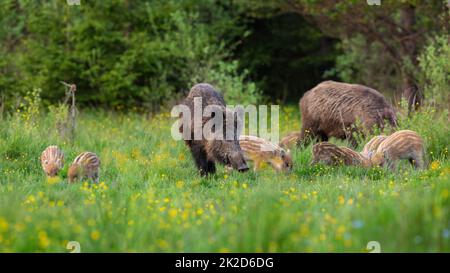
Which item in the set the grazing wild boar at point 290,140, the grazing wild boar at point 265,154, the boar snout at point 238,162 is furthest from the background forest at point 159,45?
the boar snout at point 238,162

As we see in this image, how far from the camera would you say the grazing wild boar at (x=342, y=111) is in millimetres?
11633

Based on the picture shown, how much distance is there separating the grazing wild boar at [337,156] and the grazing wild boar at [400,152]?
0.52 ft

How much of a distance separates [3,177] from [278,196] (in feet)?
12.7

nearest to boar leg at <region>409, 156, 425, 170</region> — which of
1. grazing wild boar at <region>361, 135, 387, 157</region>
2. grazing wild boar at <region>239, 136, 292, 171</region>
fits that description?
grazing wild boar at <region>361, 135, 387, 157</region>

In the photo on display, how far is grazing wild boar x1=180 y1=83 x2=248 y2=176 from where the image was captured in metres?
9.18

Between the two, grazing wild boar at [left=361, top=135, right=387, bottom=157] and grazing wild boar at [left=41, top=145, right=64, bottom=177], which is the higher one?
grazing wild boar at [left=361, top=135, right=387, bottom=157]

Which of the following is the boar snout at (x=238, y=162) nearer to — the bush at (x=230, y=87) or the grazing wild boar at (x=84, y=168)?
the grazing wild boar at (x=84, y=168)

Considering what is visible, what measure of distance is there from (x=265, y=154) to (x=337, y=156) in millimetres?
947

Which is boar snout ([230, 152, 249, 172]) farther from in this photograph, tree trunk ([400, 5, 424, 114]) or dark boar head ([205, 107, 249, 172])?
tree trunk ([400, 5, 424, 114])

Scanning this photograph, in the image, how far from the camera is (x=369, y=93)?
11.9 meters

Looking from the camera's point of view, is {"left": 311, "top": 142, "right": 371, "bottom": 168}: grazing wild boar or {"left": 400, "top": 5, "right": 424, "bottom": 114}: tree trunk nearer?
{"left": 311, "top": 142, "right": 371, "bottom": 168}: grazing wild boar

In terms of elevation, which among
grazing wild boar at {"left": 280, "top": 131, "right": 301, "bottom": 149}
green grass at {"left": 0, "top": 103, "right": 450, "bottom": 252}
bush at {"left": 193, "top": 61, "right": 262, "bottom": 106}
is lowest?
green grass at {"left": 0, "top": 103, "right": 450, "bottom": 252}

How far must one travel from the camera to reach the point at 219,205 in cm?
745

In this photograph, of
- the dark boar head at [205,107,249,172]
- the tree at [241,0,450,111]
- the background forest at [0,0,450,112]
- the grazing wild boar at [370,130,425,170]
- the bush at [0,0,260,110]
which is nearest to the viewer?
the dark boar head at [205,107,249,172]
